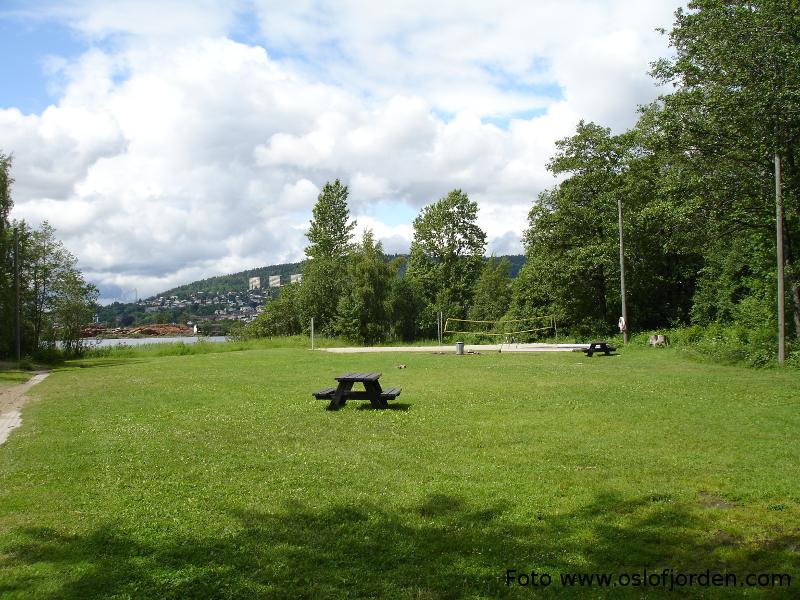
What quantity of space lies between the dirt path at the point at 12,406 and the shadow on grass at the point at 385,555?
18.8 ft

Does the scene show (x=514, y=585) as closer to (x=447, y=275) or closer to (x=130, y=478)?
(x=130, y=478)

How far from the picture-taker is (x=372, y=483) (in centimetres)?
615

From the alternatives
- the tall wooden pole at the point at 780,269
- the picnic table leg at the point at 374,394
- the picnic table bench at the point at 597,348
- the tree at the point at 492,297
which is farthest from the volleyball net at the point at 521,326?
the picnic table leg at the point at 374,394

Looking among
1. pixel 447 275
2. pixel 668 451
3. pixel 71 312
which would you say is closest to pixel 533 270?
pixel 447 275

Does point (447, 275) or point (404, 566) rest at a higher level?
point (447, 275)

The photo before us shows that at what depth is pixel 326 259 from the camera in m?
49.0

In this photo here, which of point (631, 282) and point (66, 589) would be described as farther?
point (631, 282)

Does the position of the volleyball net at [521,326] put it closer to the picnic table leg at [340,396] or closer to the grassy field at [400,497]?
the grassy field at [400,497]

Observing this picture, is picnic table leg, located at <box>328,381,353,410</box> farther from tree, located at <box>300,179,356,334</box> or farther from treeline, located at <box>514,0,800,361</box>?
tree, located at <box>300,179,356,334</box>

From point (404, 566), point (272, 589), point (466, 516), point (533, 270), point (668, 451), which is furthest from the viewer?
point (533, 270)

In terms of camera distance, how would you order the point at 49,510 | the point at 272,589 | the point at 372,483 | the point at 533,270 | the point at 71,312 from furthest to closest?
the point at 533,270
the point at 71,312
the point at 372,483
the point at 49,510
the point at 272,589

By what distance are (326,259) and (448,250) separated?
12.6 metres

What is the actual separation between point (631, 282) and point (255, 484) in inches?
1270

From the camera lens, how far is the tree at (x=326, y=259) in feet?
148
